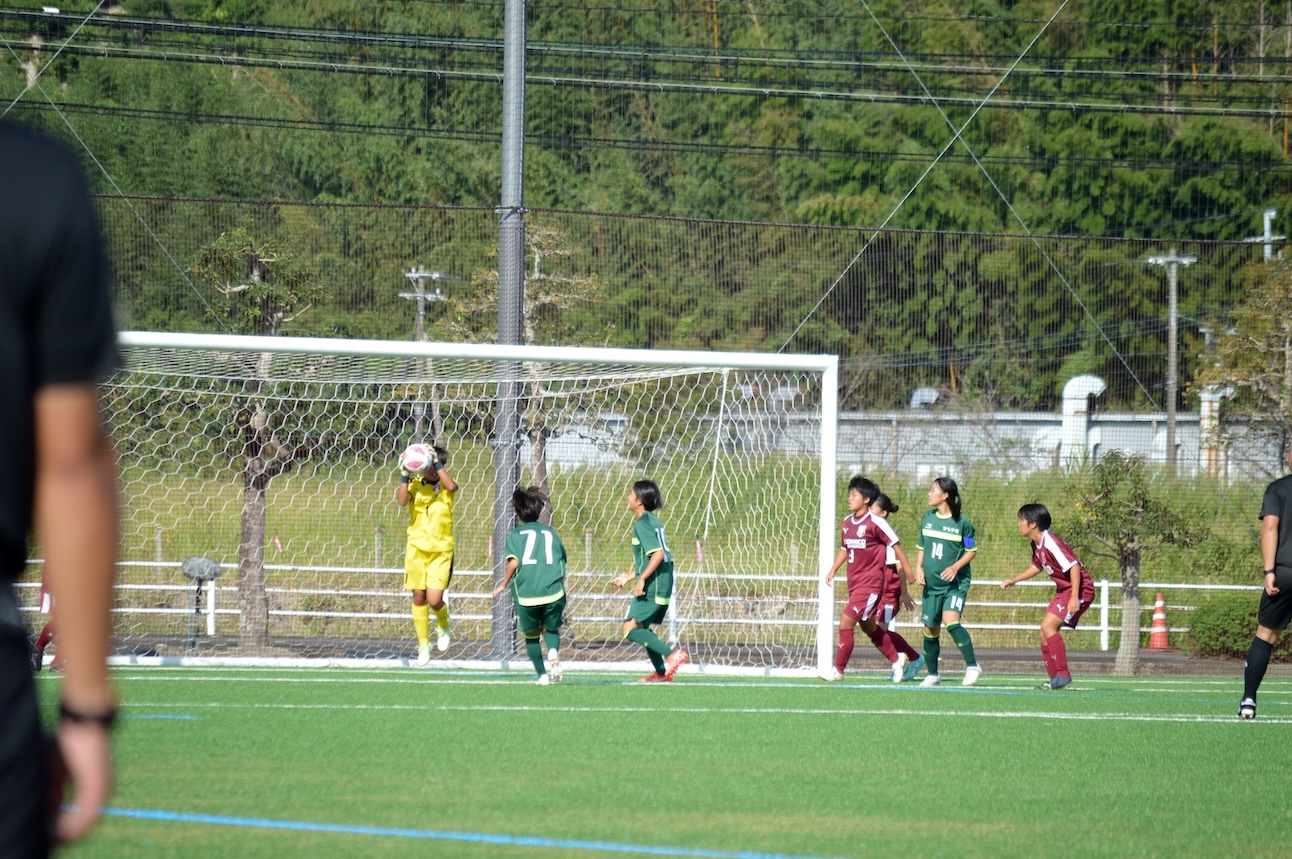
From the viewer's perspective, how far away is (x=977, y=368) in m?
31.1

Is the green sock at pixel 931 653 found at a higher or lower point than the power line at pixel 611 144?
lower

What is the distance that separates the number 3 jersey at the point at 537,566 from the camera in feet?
35.6

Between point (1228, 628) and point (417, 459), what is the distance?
11251 mm

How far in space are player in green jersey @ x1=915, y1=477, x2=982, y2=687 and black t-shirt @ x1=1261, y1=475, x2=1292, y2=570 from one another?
3499 mm

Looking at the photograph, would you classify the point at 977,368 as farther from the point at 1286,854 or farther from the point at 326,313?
the point at 1286,854

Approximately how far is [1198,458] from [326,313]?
46.2 feet

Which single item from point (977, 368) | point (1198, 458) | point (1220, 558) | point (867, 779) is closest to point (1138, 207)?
point (977, 368)

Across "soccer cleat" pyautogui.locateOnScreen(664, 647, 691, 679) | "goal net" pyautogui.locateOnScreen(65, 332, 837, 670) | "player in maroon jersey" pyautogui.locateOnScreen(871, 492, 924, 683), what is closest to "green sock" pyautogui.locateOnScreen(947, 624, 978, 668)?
"player in maroon jersey" pyautogui.locateOnScreen(871, 492, 924, 683)

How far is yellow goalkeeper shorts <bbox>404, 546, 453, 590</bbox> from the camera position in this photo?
12852 millimetres

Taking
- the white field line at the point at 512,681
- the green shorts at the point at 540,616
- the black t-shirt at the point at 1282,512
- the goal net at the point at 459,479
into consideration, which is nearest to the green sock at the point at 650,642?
the white field line at the point at 512,681

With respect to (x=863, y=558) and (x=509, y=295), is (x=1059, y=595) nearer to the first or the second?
(x=863, y=558)

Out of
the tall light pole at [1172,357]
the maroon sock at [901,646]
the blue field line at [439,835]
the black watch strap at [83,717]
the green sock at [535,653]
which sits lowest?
the maroon sock at [901,646]

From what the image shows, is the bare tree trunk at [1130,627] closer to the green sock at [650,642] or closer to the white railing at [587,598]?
the white railing at [587,598]

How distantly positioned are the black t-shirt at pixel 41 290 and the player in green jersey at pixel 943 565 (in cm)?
1136
